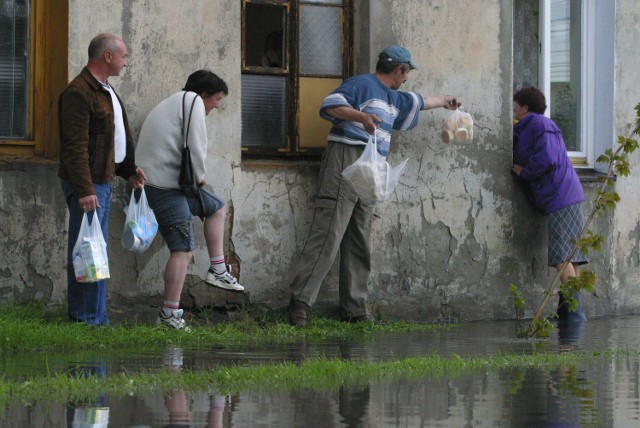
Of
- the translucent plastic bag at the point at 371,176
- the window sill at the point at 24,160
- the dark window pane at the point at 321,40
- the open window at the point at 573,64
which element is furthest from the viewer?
the open window at the point at 573,64

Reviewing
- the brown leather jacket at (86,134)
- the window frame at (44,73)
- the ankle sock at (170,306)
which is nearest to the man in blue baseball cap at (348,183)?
the ankle sock at (170,306)

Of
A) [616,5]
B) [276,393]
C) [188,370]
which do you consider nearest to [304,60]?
[616,5]

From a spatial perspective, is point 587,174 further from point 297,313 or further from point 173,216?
point 173,216

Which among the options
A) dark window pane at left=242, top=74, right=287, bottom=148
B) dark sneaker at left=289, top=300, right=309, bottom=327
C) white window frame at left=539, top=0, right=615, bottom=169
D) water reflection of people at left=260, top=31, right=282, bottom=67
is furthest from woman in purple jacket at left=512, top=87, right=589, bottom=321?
dark sneaker at left=289, top=300, right=309, bottom=327

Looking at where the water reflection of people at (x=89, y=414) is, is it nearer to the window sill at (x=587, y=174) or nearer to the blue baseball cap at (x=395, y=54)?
the blue baseball cap at (x=395, y=54)

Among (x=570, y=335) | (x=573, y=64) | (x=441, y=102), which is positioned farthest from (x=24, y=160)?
(x=573, y=64)

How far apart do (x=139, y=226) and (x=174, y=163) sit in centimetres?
60

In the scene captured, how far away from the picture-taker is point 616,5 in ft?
42.8

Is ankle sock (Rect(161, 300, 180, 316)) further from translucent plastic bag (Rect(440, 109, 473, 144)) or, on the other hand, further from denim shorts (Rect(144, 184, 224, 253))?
translucent plastic bag (Rect(440, 109, 473, 144))

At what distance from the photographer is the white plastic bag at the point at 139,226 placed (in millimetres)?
9664

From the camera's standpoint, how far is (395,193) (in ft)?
37.6

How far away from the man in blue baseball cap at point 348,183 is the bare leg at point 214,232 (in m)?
0.70

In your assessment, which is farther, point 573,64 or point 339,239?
point 573,64

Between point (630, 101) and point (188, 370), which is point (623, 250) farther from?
point (188, 370)
